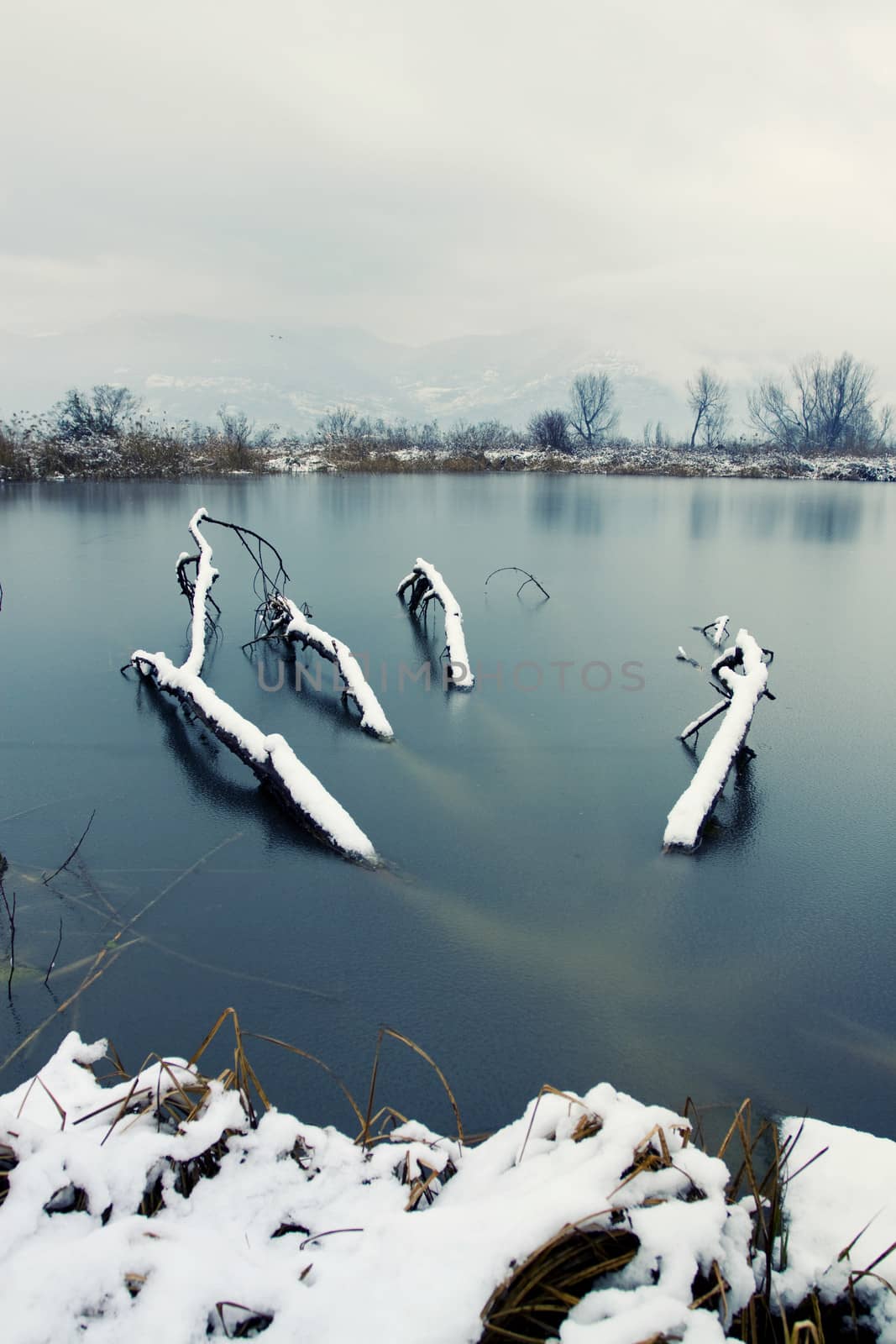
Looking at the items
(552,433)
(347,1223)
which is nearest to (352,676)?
(347,1223)

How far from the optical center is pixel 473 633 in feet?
23.9

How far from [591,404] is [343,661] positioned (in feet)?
130

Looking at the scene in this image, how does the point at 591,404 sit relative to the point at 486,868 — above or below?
above

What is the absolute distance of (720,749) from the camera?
12.8 ft

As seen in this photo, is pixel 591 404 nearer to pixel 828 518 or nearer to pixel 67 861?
pixel 828 518

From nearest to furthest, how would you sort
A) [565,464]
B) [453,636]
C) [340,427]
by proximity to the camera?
[453,636]
[565,464]
[340,427]

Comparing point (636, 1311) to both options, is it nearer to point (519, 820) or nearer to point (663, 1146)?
point (663, 1146)

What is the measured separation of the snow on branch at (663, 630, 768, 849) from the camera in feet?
11.8

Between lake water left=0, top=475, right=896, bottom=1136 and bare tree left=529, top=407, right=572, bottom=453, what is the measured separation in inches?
916

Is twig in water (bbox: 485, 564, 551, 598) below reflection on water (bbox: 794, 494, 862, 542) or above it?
below

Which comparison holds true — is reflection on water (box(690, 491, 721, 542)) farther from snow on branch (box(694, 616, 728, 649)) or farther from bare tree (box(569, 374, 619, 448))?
→ bare tree (box(569, 374, 619, 448))

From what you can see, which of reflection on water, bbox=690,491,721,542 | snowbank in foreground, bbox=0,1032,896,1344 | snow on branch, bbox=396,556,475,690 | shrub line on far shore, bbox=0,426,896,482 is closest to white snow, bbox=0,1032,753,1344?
snowbank in foreground, bbox=0,1032,896,1344

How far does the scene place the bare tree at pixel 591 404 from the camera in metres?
40.6

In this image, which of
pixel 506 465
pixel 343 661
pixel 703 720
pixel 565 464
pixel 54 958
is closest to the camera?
pixel 54 958
